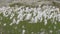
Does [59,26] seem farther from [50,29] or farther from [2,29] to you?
[2,29]

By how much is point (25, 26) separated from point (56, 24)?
115cm

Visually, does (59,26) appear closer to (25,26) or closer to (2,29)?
(25,26)

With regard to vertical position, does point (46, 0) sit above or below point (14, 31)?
below

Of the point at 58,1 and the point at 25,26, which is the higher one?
the point at 25,26

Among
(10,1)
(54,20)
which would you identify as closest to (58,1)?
(10,1)

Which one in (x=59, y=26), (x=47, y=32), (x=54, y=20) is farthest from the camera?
(x=54, y=20)

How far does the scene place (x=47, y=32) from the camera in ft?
19.9

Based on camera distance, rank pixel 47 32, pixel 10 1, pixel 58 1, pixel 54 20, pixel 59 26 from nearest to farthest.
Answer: pixel 47 32
pixel 59 26
pixel 54 20
pixel 58 1
pixel 10 1

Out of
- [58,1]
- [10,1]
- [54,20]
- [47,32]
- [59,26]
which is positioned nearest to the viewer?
[47,32]

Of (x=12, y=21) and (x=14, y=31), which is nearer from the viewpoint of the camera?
(x=14, y=31)

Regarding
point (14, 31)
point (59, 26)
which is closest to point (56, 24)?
point (59, 26)

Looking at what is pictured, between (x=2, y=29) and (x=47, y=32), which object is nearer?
(x=47, y=32)

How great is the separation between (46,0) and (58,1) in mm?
1002

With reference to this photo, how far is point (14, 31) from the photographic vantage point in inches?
253
